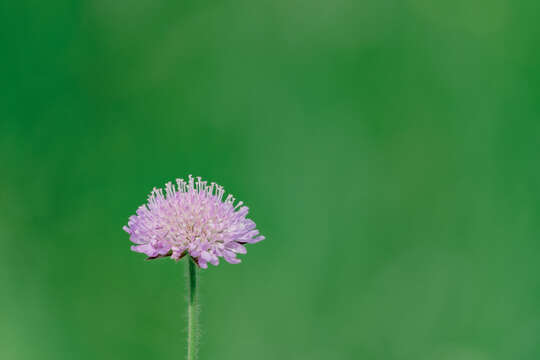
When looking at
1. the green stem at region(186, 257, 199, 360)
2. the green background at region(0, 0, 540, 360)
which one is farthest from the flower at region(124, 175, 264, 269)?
the green background at region(0, 0, 540, 360)

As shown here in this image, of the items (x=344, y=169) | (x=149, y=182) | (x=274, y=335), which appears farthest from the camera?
(x=344, y=169)

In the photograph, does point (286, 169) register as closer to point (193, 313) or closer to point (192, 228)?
point (192, 228)

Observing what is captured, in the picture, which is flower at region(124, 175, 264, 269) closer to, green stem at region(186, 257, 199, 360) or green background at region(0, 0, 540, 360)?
green stem at region(186, 257, 199, 360)

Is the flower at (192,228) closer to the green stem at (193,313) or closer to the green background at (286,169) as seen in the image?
the green stem at (193,313)

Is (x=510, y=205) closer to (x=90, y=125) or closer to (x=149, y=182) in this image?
(x=149, y=182)

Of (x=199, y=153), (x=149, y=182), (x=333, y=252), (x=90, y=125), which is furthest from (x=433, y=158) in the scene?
(x=90, y=125)

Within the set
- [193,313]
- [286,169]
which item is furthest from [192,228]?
[286,169]
